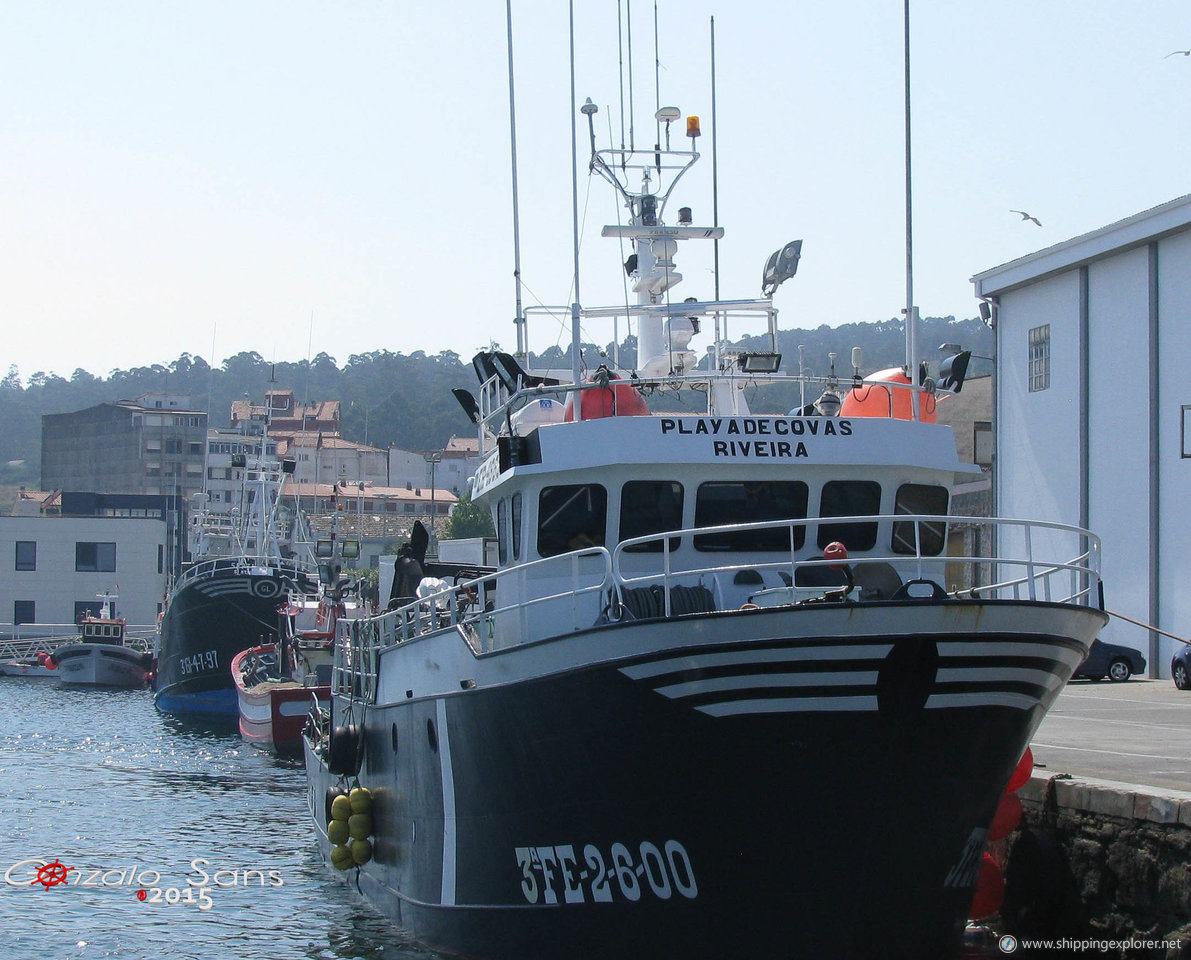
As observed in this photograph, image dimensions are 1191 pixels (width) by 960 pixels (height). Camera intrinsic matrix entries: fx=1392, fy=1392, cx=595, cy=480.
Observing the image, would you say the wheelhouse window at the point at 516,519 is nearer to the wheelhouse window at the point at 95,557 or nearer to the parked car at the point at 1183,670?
the parked car at the point at 1183,670

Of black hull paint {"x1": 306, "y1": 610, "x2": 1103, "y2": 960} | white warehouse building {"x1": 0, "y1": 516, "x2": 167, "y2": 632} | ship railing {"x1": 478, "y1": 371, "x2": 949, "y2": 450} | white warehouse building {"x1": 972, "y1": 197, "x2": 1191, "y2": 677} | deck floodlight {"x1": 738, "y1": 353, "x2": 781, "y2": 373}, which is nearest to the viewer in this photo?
black hull paint {"x1": 306, "y1": 610, "x2": 1103, "y2": 960}

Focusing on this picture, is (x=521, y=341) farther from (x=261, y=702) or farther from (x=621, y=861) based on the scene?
(x=261, y=702)

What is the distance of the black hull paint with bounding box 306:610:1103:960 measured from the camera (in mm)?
7992

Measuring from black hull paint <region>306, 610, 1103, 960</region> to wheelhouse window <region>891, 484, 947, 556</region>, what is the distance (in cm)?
252

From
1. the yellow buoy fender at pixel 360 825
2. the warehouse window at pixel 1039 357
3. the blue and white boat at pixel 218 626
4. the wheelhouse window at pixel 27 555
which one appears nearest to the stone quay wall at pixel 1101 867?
the yellow buoy fender at pixel 360 825

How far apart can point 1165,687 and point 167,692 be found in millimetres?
31426

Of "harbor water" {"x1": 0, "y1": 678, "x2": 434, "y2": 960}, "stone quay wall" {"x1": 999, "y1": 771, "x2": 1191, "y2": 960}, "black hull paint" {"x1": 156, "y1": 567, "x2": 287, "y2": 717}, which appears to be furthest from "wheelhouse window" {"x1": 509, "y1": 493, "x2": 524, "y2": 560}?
"black hull paint" {"x1": 156, "y1": 567, "x2": 287, "y2": 717}

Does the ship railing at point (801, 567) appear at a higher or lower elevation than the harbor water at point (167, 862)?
higher

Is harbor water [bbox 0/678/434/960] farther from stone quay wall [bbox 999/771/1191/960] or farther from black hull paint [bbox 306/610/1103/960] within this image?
stone quay wall [bbox 999/771/1191/960]

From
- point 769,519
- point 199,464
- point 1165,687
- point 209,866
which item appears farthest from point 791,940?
point 199,464

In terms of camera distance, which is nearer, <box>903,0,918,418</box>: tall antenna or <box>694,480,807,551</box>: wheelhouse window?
<box>694,480,807,551</box>: wheelhouse window

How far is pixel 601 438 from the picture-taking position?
10531mm

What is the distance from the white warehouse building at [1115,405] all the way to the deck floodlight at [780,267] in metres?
15.9

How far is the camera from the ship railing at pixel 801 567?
8141 millimetres
